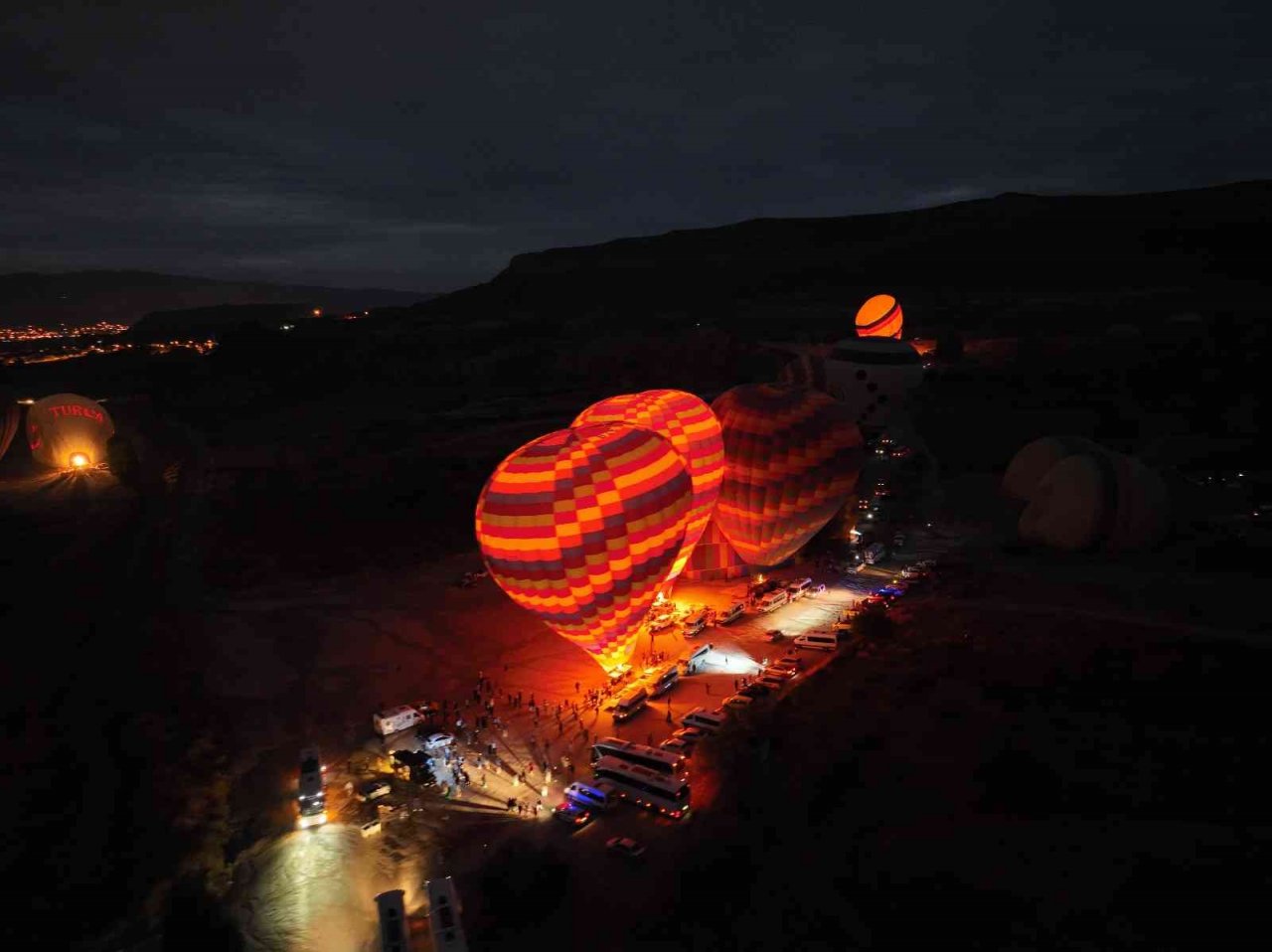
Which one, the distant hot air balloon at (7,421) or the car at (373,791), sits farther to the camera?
the distant hot air balloon at (7,421)

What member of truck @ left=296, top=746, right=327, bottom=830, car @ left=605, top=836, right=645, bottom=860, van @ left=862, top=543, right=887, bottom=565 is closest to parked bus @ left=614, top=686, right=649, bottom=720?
car @ left=605, top=836, right=645, bottom=860

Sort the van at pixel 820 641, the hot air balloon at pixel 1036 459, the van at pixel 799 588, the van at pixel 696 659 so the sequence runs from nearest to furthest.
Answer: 1. the van at pixel 696 659
2. the van at pixel 820 641
3. the van at pixel 799 588
4. the hot air balloon at pixel 1036 459

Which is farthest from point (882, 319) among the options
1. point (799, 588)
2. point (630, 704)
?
point (630, 704)

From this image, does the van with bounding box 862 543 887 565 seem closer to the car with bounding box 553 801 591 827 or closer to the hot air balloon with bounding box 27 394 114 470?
the car with bounding box 553 801 591 827

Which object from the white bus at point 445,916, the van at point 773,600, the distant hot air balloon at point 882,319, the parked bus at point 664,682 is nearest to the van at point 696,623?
the van at point 773,600

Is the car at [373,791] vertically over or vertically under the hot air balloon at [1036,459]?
under

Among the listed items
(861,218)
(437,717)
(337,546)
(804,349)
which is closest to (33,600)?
(337,546)

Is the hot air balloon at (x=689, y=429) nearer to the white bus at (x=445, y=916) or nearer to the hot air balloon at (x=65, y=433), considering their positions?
the white bus at (x=445, y=916)

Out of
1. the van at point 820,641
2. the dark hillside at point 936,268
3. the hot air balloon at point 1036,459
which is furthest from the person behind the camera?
the dark hillside at point 936,268

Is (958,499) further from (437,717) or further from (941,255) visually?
(941,255)
